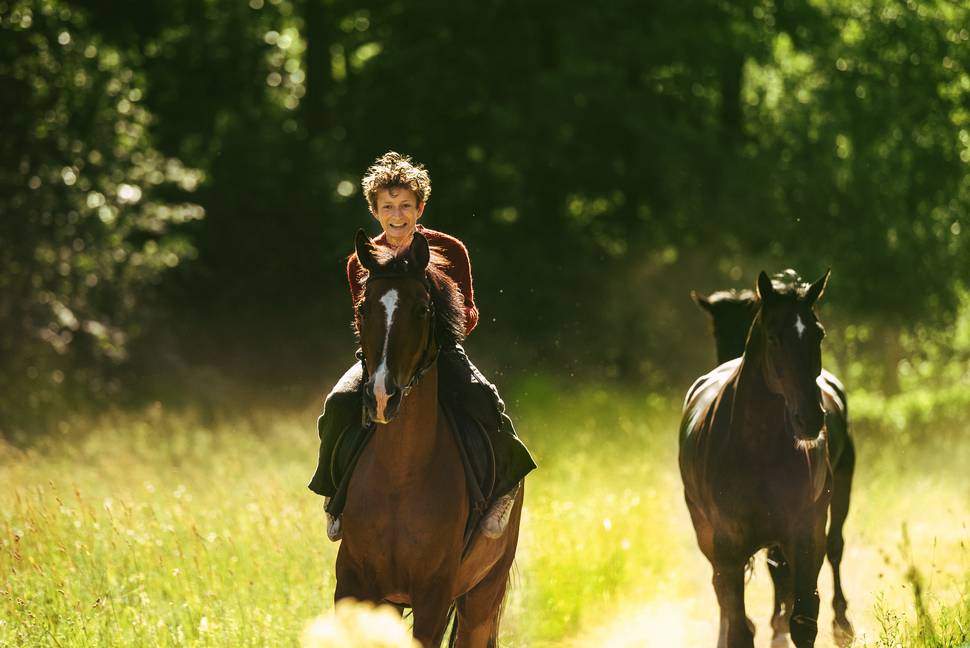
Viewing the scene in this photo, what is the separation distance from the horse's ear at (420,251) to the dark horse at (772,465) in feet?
8.60

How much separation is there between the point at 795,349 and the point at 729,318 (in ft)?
9.04

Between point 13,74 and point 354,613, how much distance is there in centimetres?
1727

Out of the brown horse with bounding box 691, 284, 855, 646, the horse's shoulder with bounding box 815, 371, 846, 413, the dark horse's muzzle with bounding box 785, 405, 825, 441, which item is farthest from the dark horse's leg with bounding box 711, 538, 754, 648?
the horse's shoulder with bounding box 815, 371, 846, 413

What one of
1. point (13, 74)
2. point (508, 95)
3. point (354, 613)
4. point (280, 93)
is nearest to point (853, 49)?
point (508, 95)

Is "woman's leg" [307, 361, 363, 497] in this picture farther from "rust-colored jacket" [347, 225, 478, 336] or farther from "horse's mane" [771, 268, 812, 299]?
"horse's mane" [771, 268, 812, 299]

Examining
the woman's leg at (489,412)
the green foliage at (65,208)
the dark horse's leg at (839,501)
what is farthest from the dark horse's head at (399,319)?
the green foliage at (65,208)

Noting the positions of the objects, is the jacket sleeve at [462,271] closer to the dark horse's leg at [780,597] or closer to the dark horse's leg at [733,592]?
the dark horse's leg at [733,592]

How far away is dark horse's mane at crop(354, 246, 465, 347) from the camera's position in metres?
5.73

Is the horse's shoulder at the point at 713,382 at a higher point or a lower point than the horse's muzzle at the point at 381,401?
higher

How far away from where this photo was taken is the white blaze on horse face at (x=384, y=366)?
17.5 feet

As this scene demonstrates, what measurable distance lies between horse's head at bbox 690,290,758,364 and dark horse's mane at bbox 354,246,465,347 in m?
4.28

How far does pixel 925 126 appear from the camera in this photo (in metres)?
21.5

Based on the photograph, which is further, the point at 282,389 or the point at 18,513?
the point at 282,389

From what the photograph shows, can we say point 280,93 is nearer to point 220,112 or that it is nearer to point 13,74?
point 220,112
